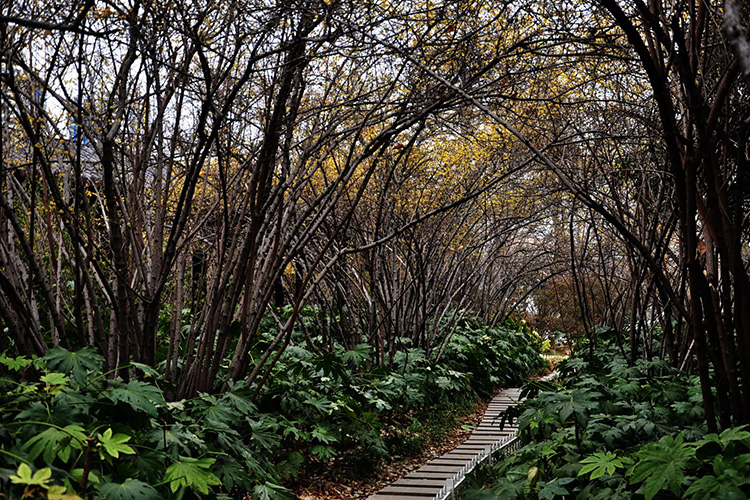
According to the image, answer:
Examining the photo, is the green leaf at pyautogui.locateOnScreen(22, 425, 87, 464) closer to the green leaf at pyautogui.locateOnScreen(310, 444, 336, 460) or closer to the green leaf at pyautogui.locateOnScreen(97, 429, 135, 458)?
the green leaf at pyautogui.locateOnScreen(97, 429, 135, 458)

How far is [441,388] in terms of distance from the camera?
8508 millimetres

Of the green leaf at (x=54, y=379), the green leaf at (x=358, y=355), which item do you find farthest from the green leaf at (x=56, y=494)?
the green leaf at (x=358, y=355)

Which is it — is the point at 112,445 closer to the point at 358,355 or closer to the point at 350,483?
the point at 350,483

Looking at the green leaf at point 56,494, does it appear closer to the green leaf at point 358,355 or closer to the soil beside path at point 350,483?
the soil beside path at point 350,483

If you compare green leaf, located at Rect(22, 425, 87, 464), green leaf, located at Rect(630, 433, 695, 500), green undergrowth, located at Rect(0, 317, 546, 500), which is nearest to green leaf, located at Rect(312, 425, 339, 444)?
green undergrowth, located at Rect(0, 317, 546, 500)

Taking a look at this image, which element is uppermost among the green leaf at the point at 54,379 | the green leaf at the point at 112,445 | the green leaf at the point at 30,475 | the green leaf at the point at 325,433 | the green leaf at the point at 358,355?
the green leaf at the point at 54,379

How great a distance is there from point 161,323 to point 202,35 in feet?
17.1

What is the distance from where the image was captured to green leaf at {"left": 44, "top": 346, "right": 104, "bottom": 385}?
285 centimetres

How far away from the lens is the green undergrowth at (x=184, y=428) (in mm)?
2246

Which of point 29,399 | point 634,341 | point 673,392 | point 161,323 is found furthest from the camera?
point 161,323

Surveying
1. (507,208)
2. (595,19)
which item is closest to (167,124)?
(595,19)

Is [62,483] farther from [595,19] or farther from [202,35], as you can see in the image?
[595,19]

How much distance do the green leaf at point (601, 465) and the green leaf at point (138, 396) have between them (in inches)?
80.9

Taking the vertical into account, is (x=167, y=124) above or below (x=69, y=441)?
above
